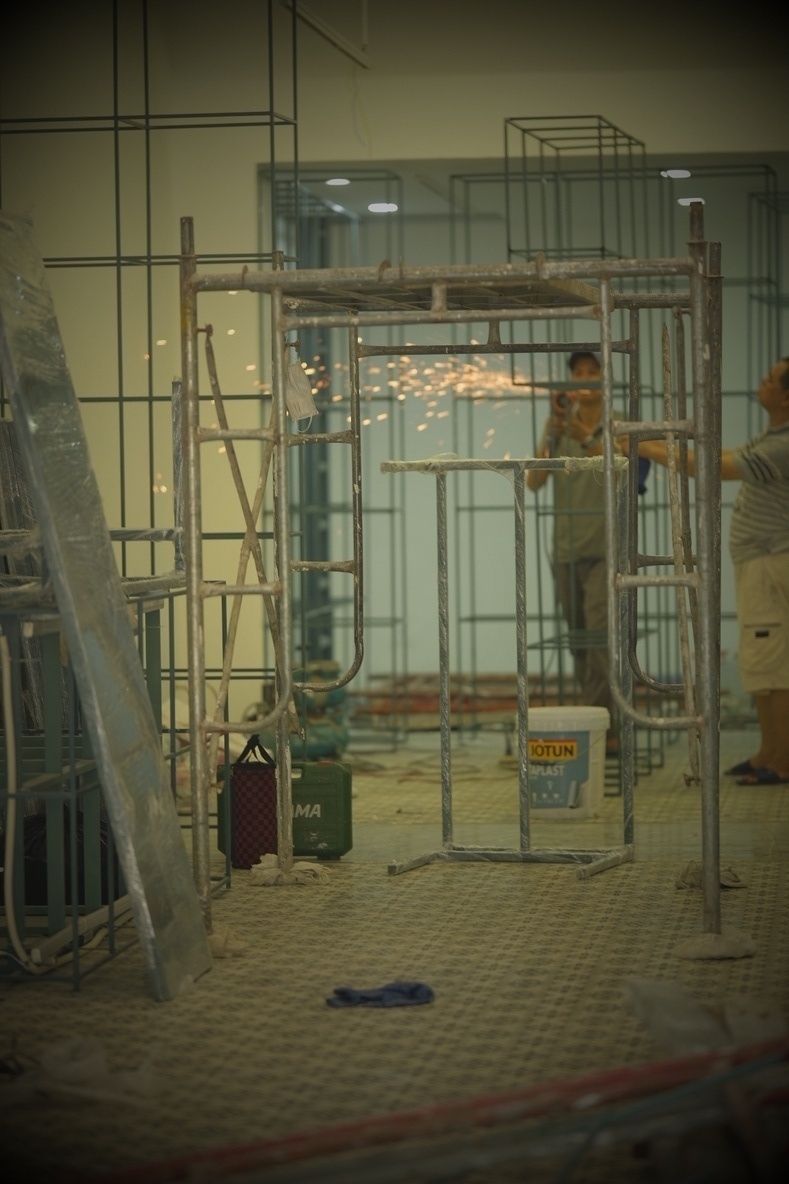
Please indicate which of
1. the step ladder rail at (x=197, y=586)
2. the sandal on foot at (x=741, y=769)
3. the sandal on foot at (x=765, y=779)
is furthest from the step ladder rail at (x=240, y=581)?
the sandal on foot at (x=741, y=769)

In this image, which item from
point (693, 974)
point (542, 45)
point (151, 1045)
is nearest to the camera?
point (151, 1045)

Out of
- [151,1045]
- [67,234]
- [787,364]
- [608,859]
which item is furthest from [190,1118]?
[67,234]

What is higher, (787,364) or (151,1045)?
(787,364)

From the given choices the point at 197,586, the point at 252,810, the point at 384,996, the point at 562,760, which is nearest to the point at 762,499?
the point at 562,760

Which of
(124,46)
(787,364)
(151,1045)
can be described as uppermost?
(124,46)

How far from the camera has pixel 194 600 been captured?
4.10 metres

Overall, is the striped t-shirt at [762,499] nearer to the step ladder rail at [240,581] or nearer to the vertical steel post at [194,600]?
the step ladder rail at [240,581]

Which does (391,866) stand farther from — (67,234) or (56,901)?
(67,234)

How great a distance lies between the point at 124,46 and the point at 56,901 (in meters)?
4.73

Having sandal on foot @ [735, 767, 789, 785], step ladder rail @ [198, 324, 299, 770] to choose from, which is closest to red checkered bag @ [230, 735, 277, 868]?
step ladder rail @ [198, 324, 299, 770]

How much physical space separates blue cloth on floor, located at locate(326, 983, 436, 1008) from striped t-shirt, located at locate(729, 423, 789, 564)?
3393mm

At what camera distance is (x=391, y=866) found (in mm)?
5031

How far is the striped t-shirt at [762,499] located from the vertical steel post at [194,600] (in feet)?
9.85

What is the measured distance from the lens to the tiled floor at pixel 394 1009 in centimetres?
287
